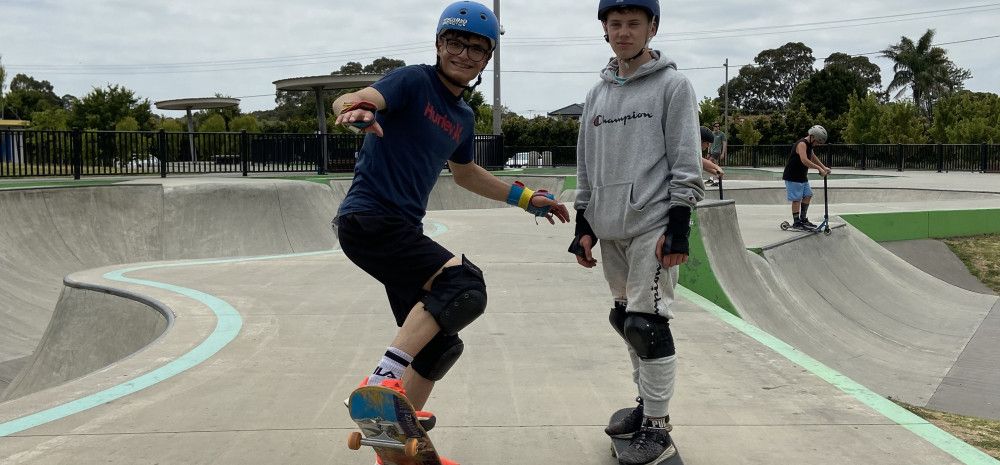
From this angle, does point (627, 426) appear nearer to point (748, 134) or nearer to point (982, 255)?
point (982, 255)

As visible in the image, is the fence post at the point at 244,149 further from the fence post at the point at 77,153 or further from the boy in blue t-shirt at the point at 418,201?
the boy in blue t-shirt at the point at 418,201

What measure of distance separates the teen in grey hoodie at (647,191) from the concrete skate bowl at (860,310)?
13.2ft

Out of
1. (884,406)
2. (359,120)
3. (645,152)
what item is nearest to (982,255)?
(884,406)

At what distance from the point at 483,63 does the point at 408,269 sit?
823 mm

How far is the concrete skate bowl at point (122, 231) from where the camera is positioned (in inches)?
416

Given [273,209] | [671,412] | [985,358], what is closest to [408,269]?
[671,412]

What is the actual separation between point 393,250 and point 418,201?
0.23 metres

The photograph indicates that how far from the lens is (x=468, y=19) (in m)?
3.06

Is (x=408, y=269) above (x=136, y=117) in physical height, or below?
below

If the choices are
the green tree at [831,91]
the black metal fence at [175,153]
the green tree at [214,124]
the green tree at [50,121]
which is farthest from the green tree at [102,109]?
the green tree at [831,91]

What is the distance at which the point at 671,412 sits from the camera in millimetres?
3912

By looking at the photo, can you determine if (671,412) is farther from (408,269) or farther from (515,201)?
(408,269)

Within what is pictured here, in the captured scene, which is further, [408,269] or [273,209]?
[273,209]

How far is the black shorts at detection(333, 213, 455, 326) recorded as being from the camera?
306 cm
